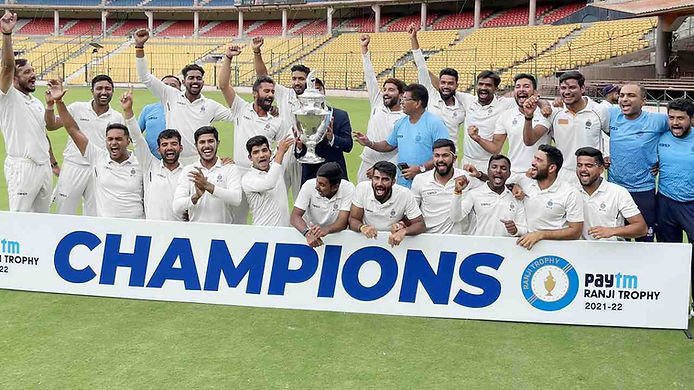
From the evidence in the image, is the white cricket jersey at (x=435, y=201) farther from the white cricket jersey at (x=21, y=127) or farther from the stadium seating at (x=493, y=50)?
the stadium seating at (x=493, y=50)

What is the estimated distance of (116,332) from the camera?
5.11m

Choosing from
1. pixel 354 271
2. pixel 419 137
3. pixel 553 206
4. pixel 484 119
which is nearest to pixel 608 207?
pixel 553 206

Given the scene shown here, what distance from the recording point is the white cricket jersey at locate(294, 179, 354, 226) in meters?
5.71

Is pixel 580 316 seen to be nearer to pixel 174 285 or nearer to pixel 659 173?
pixel 659 173

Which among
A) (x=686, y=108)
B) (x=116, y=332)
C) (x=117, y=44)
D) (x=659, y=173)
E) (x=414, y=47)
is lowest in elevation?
(x=116, y=332)

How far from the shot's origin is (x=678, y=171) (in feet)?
18.7

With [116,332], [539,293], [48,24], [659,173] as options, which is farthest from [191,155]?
[48,24]

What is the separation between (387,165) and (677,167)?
2.48 m

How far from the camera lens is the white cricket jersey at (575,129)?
634 centimetres

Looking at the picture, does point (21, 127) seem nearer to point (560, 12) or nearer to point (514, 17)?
point (560, 12)

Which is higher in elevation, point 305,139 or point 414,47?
point 414,47

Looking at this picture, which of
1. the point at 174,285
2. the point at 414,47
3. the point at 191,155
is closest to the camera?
the point at 174,285

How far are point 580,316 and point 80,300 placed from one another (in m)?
4.18

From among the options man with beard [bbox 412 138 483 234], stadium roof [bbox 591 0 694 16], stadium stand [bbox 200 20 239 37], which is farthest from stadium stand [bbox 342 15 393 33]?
man with beard [bbox 412 138 483 234]
